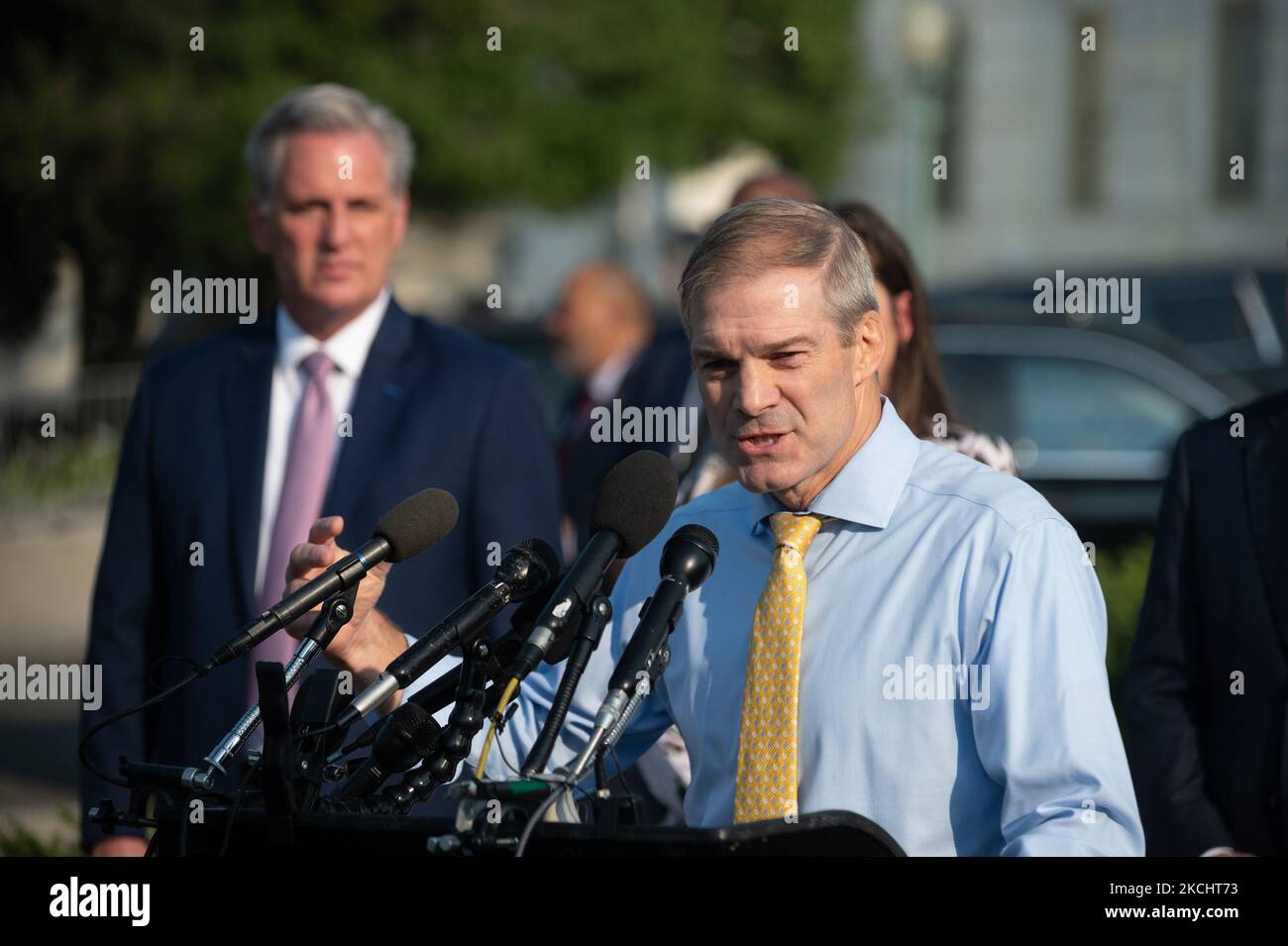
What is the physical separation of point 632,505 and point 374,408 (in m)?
1.82

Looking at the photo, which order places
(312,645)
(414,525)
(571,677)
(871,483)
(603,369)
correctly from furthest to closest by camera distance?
(603,369) → (871,483) → (414,525) → (312,645) → (571,677)

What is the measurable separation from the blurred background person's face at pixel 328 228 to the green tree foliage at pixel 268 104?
5.77m

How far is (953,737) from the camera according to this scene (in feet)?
8.76

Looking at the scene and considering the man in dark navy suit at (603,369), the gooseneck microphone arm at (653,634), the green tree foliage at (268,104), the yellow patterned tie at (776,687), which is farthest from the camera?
the green tree foliage at (268,104)

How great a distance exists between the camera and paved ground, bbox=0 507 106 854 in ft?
27.1

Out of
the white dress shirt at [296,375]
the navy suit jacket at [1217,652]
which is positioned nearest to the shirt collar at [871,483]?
the navy suit jacket at [1217,652]

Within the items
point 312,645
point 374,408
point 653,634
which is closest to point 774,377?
point 653,634

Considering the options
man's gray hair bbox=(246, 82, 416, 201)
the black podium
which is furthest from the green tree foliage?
the black podium

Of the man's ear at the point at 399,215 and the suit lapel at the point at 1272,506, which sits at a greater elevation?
the man's ear at the point at 399,215

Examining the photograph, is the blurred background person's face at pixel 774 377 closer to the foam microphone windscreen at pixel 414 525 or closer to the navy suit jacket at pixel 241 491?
the foam microphone windscreen at pixel 414 525

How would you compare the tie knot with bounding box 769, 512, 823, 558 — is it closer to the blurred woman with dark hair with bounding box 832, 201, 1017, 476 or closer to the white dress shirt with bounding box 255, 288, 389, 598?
the blurred woman with dark hair with bounding box 832, 201, 1017, 476

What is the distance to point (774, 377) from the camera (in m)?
2.76

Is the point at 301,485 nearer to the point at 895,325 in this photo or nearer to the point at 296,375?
the point at 296,375

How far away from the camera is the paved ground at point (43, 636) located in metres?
8.27
